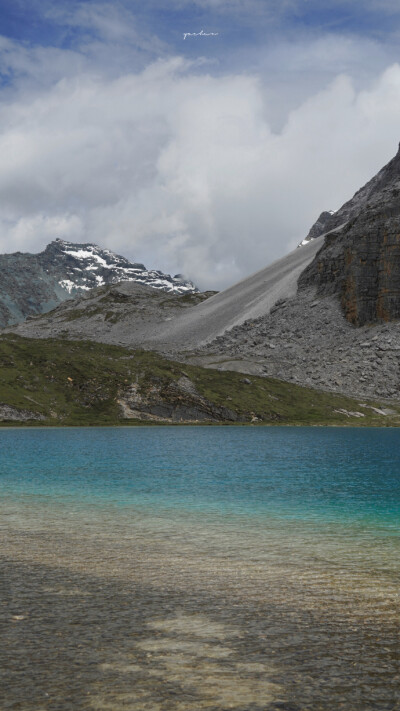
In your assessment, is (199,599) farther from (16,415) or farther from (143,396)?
(143,396)

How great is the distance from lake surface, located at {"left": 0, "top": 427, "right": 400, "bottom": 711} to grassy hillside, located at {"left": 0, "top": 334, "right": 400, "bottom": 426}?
117107 millimetres

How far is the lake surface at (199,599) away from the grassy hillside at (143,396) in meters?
117

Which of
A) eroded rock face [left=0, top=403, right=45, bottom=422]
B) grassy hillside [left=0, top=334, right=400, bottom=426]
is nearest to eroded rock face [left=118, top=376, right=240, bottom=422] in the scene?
grassy hillside [left=0, top=334, right=400, bottom=426]

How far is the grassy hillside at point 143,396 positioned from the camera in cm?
15932

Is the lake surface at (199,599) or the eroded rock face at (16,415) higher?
the eroded rock face at (16,415)

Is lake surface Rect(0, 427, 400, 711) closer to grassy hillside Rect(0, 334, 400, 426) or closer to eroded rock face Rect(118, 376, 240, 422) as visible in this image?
grassy hillside Rect(0, 334, 400, 426)

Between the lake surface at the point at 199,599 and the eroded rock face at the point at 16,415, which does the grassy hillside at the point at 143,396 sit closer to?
the eroded rock face at the point at 16,415

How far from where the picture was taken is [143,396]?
170m

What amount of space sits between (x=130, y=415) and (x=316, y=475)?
11154 cm

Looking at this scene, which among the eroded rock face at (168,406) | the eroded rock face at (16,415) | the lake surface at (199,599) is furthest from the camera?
the eroded rock face at (168,406)

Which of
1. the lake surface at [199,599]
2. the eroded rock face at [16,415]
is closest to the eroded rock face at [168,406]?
the eroded rock face at [16,415]

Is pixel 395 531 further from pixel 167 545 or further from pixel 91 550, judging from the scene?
pixel 91 550

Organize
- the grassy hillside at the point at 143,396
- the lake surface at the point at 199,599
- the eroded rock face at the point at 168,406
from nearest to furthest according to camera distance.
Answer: the lake surface at the point at 199,599, the grassy hillside at the point at 143,396, the eroded rock face at the point at 168,406

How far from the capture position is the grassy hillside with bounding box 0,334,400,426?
523 ft
